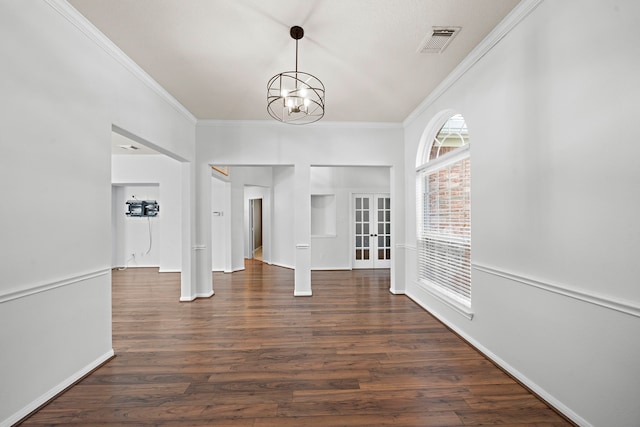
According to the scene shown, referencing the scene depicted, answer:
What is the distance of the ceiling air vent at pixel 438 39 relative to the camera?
96.6 inches

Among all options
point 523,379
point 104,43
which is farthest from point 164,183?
point 523,379

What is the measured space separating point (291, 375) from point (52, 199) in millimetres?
2265

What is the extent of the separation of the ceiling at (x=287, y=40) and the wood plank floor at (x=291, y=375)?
295cm

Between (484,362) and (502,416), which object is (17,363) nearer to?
(502,416)

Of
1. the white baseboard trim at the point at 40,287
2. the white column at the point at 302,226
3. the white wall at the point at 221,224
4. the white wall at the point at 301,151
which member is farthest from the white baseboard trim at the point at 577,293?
the white wall at the point at 221,224

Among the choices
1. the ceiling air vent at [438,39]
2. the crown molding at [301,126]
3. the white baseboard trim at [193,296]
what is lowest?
the white baseboard trim at [193,296]

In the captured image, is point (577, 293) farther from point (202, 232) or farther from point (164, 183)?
point (164, 183)

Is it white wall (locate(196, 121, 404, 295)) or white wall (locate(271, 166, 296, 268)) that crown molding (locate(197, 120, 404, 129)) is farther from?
white wall (locate(271, 166, 296, 268))

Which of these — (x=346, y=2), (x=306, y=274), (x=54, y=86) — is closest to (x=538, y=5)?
(x=346, y=2)

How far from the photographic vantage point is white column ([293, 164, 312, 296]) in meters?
4.70

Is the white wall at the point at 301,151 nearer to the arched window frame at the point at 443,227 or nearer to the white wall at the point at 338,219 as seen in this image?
the arched window frame at the point at 443,227

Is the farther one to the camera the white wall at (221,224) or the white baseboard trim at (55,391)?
the white wall at (221,224)

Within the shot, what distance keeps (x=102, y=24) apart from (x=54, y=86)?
2.42ft

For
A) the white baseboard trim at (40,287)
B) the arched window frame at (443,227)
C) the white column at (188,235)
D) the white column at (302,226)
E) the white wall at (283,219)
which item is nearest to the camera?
the white baseboard trim at (40,287)
